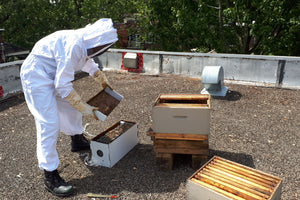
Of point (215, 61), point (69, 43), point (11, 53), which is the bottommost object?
point (11, 53)

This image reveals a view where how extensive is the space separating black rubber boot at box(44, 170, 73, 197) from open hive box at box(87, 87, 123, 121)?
1036 mm

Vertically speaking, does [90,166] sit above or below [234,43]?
below

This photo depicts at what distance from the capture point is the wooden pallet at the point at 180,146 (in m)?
3.39

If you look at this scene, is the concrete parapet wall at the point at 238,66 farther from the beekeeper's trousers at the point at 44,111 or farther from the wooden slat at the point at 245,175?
the beekeeper's trousers at the point at 44,111

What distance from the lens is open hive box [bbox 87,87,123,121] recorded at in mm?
3688

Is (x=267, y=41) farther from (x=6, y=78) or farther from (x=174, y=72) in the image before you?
(x=6, y=78)

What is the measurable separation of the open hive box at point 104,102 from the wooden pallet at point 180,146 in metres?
0.79

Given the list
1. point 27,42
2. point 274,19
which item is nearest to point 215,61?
point 274,19

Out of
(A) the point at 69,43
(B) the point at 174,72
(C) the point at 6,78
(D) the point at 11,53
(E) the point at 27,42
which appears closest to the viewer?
(A) the point at 69,43

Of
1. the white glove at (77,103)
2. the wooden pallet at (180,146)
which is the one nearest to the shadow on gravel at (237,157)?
the wooden pallet at (180,146)

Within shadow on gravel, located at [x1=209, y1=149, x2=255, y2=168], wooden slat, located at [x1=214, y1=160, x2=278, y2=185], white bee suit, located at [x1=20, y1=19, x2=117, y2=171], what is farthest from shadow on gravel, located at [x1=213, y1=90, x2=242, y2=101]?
white bee suit, located at [x1=20, y1=19, x2=117, y2=171]

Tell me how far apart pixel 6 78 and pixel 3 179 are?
4902 mm

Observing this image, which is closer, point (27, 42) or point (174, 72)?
point (174, 72)

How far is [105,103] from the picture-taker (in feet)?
12.7
